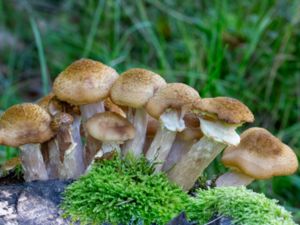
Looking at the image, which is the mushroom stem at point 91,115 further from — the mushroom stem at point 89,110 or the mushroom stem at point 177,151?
the mushroom stem at point 177,151

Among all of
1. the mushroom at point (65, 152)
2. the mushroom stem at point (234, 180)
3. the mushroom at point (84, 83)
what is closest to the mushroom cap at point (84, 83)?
the mushroom at point (84, 83)

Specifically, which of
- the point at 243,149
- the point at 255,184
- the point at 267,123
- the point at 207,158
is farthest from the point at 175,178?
the point at 267,123

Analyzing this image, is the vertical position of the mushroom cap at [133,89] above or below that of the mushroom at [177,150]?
above

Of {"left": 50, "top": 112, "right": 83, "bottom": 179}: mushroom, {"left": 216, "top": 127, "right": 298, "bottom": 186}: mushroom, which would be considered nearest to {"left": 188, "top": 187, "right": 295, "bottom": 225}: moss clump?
{"left": 216, "top": 127, "right": 298, "bottom": 186}: mushroom

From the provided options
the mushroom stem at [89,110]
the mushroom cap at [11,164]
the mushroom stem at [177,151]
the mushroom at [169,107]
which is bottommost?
the mushroom cap at [11,164]

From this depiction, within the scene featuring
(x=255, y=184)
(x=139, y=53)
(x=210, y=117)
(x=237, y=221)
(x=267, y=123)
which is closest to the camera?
(x=237, y=221)

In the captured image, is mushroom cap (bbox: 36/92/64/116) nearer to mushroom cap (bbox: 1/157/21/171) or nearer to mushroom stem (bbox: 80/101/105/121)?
mushroom stem (bbox: 80/101/105/121)

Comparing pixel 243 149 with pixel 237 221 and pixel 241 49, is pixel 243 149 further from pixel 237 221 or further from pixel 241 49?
pixel 241 49
